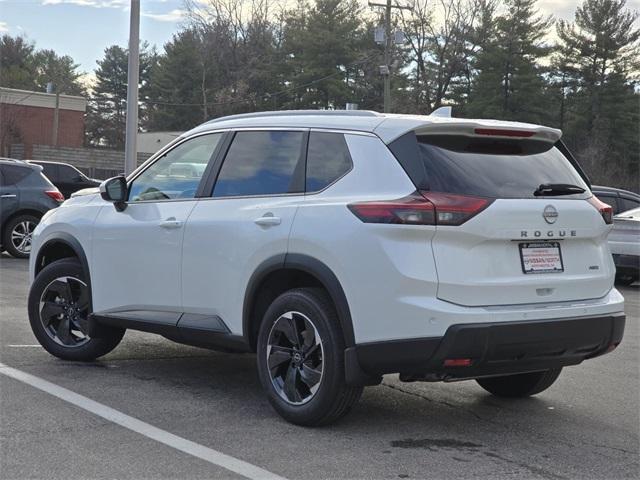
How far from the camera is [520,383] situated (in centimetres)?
632

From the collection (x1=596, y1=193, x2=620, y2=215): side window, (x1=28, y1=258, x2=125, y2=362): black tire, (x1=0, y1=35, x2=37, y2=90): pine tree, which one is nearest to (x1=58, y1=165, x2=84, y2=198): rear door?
(x1=596, y1=193, x2=620, y2=215): side window

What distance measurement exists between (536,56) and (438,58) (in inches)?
277

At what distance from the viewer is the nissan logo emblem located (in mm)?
5121

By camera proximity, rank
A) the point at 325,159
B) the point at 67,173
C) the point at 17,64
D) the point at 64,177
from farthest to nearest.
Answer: the point at 17,64 → the point at 67,173 → the point at 64,177 → the point at 325,159

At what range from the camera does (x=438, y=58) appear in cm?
5856

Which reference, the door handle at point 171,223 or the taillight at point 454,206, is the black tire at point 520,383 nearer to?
the taillight at point 454,206

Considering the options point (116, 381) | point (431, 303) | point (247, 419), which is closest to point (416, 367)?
point (431, 303)

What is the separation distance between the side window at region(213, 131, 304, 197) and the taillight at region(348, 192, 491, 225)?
801mm

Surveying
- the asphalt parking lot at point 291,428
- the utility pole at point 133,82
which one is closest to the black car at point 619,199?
the utility pole at point 133,82

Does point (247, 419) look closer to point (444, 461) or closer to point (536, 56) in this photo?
point (444, 461)

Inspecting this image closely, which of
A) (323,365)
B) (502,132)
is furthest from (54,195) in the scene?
(502,132)

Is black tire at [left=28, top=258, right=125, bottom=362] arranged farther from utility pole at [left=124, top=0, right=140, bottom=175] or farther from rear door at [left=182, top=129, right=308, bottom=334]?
utility pole at [left=124, top=0, right=140, bottom=175]

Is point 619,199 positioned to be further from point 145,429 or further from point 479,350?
point 145,429

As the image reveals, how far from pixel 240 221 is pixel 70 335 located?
2200mm
